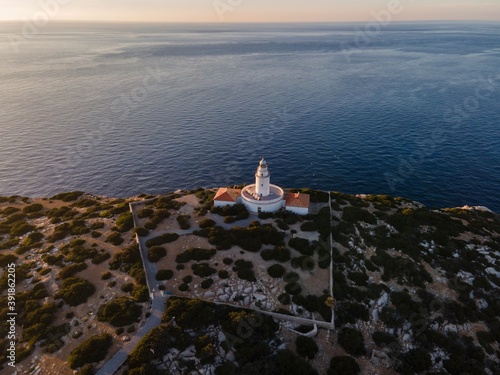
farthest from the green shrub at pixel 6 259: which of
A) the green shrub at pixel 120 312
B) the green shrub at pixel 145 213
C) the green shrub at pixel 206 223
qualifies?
the green shrub at pixel 206 223

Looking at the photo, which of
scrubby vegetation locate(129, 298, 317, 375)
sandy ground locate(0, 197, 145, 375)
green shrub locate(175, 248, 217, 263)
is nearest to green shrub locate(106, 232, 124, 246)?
sandy ground locate(0, 197, 145, 375)

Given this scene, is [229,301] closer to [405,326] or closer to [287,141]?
[405,326]

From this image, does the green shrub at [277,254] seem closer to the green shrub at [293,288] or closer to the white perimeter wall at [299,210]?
the green shrub at [293,288]

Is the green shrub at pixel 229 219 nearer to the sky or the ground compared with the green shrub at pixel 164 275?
nearer to the sky

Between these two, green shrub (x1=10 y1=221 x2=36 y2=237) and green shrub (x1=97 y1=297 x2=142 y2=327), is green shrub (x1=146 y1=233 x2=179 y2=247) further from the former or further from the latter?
green shrub (x1=10 y1=221 x2=36 y2=237)

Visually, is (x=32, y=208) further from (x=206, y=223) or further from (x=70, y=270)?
(x=206, y=223)
